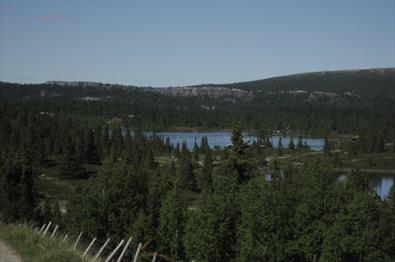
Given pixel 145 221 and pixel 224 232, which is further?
pixel 145 221

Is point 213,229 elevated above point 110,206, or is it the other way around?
point 110,206

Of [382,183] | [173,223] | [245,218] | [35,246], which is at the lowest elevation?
[382,183]

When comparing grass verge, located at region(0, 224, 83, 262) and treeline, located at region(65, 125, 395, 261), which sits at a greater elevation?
grass verge, located at region(0, 224, 83, 262)

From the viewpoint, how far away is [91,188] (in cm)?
5650

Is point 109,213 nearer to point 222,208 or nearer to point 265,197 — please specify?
point 222,208

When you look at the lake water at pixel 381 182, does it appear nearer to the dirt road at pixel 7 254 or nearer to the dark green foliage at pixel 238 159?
the dark green foliage at pixel 238 159

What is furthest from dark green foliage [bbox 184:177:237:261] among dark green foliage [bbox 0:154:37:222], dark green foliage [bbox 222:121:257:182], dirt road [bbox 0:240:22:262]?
dirt road [bbox 0:240:22:262]

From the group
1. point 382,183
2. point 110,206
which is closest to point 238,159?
point 110,206

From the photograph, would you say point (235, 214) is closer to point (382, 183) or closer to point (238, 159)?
point (238, 159)

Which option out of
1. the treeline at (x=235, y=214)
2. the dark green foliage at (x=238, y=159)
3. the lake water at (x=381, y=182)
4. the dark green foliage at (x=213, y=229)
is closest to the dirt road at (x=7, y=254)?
the treeline at (x=235, y=214)

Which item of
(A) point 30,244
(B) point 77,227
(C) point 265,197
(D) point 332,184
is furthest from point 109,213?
(A) point 30,244

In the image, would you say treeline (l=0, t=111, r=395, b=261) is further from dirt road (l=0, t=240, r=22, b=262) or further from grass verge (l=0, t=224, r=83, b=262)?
dirt road (l=0, t=240, r=22, b=262)

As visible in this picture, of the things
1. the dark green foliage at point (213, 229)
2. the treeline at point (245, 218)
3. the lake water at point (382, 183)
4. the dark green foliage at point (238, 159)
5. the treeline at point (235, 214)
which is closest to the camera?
the treeline at point (245, 218)

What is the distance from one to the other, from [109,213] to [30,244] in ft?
114
